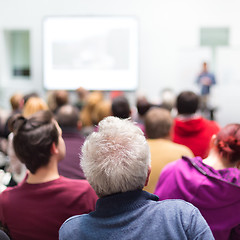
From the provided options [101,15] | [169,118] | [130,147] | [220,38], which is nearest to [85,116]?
[169,118]

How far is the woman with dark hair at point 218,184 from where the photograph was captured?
5.08 ft

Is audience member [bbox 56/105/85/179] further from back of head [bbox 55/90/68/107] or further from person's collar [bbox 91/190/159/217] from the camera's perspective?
back of head [bbox 55/90/68/107]

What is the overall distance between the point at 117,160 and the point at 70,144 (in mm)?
1429

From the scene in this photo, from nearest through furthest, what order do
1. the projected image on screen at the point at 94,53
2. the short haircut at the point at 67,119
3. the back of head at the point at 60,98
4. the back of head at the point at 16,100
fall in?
1. the short haircut at the point at 67,119
2. the back of head at the point at 16,100
3. the back of head at the point at 60,98
4. the projected image on screen at the point at 94,53

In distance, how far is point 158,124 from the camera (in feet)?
7.75

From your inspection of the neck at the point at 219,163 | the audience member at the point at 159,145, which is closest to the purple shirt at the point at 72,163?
the audience member at the point at 159,145

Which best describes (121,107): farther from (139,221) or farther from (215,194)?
(139,221)

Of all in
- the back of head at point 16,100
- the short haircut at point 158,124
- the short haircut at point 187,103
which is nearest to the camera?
the short haircut at point 158,124

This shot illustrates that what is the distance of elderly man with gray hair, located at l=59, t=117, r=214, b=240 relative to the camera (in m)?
0.95

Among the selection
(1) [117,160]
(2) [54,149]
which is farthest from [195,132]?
(1) [117,160]

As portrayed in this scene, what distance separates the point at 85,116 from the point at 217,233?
10.6ft

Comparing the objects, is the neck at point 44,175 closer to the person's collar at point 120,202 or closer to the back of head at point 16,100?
the person's collar at point 120,202

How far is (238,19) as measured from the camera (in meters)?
8.10

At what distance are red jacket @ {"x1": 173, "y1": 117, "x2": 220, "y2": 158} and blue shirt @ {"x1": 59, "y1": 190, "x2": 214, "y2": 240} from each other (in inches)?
76.7
